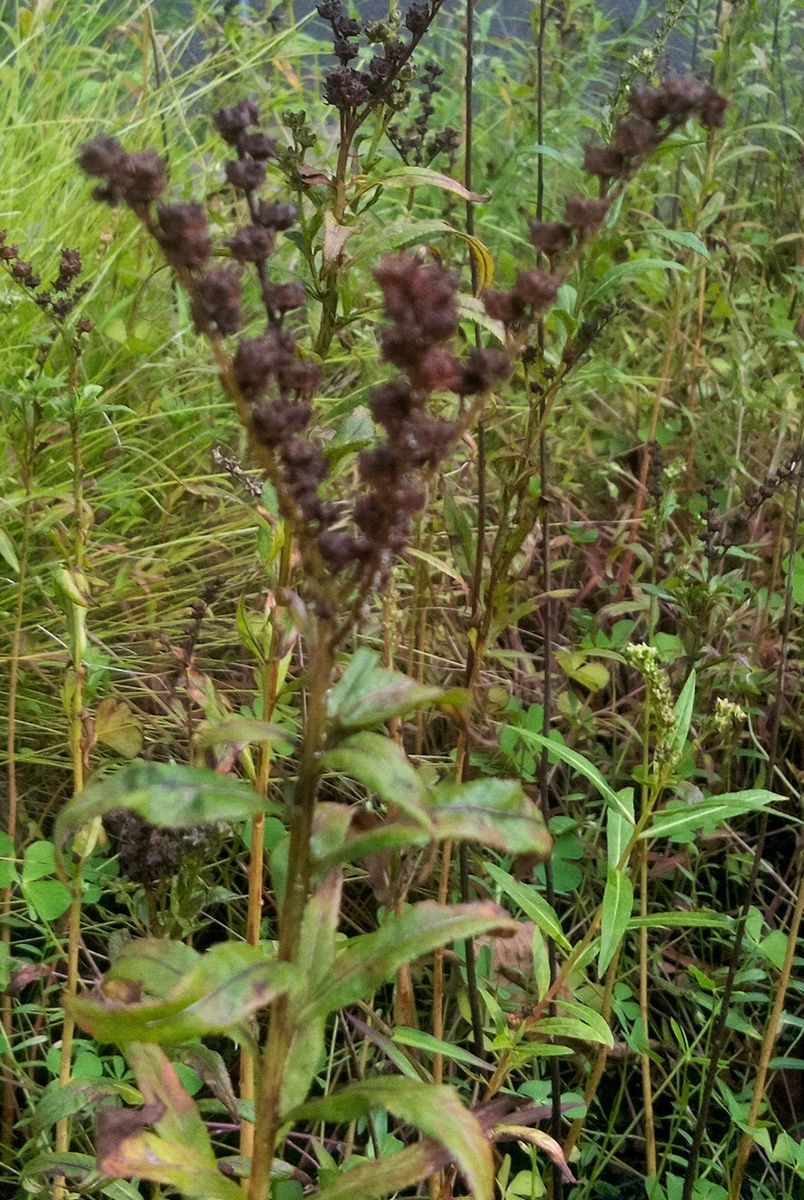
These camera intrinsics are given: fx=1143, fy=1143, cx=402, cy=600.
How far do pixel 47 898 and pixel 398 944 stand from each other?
2.52 ft

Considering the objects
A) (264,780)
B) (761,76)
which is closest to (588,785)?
(264,780)

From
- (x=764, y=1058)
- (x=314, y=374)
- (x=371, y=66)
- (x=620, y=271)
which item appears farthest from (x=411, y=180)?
(x=764, y=1058)

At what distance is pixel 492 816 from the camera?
70 cm

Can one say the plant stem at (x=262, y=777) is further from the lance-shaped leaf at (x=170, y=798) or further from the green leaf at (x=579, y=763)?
the lance-shaped leaf at (x=170, y=798)

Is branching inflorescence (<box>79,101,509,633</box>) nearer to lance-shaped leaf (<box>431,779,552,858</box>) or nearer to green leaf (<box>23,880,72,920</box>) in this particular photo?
lance-shaped leaf (<box>431,779,552,858</box>)

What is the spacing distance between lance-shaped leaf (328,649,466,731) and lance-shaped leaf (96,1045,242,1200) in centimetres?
32

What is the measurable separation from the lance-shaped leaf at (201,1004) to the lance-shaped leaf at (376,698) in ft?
0.50

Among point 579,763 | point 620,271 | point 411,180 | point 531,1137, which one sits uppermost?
point 411,180

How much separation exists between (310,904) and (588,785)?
102cm

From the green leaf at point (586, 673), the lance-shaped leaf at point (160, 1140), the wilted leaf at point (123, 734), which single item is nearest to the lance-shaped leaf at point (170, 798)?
the lance-shaped leaf at point (160, 1140)

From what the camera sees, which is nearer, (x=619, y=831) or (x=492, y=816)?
(x=492, y=816)

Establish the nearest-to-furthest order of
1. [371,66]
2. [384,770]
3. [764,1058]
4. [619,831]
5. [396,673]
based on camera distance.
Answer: [384,770], [396,673], [371,66], [619,831], [764,1058]

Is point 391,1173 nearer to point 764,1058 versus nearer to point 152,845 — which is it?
point 152,845

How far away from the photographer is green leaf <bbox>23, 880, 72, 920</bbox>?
1338 mm
